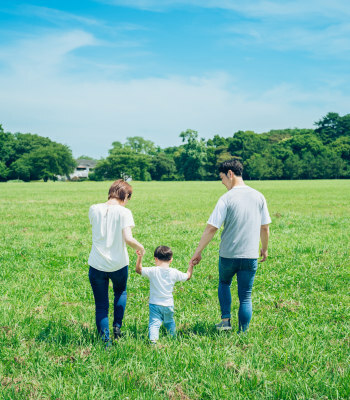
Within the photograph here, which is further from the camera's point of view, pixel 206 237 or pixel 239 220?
pixel 206 237

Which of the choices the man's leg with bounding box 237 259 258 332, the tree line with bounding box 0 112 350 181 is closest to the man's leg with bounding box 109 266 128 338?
the man's leg with bounding box 237 259 258 332

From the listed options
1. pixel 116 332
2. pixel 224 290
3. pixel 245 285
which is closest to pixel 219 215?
pixel 245 285

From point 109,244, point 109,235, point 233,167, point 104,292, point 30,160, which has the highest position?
point 30,160

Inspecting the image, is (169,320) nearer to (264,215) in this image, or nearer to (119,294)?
(119,294)

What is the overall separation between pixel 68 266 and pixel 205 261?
3329mm

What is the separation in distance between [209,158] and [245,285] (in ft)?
389

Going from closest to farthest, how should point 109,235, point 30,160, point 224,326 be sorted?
point 109,235 < point 224,326 < point 30,160

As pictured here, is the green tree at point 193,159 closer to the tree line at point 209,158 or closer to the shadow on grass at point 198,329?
the tree line at point 209,158

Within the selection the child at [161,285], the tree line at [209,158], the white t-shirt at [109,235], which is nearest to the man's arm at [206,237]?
the child at [161,285]

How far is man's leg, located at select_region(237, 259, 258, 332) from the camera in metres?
4.65

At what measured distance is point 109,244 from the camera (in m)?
4.41

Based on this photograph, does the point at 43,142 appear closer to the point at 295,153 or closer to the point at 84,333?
the point at 295,153

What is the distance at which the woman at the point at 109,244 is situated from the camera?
439cm

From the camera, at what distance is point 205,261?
9.10 metres
